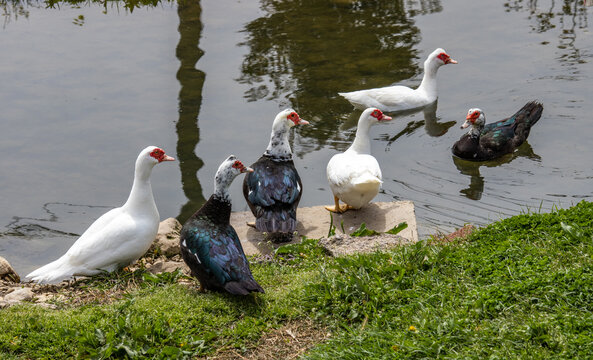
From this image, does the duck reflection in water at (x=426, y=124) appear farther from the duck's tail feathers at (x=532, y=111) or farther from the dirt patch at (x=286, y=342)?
the dirt patch at (x=286, y=342)

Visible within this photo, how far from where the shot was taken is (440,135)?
893cm

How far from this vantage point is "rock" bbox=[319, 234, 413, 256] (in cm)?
541

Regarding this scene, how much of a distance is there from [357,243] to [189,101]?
4.79m

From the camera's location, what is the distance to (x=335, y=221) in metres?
6.80

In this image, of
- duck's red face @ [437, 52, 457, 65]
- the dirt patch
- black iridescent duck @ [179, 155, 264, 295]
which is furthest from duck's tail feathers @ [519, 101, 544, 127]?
the dirt patch

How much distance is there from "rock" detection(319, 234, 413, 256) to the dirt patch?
0.95 metres

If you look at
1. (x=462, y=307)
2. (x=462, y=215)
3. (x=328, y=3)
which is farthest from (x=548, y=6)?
(x=462, y=307)

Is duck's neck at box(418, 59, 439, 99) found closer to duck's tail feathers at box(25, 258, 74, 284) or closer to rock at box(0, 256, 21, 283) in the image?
duck's tail feathers at box(25, 258, 74, 284)

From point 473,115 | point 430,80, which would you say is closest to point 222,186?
point 473,115

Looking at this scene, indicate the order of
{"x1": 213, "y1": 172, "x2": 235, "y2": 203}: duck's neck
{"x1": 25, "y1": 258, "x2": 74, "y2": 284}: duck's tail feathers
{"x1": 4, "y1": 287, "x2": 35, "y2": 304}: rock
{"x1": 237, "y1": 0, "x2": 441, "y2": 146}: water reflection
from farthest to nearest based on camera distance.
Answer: {"x1": 237, "y1": 0, "x2": 441, "y2": 146}: water reflection, {"x1": 25, "y1": 258, "x2": 74, "y2": 284}: duck's tail feathers, {"x1": 213, "y1": 172, "x2": 235, "y2": 203}: duck's neck, {"x1": 4, "y1": 287, "x2": 35, "y2": 304}: rock

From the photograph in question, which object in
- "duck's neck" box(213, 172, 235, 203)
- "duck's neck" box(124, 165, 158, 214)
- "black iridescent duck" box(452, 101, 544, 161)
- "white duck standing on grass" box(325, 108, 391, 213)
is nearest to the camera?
"duck's neck" box(213, 172, 235, 203)

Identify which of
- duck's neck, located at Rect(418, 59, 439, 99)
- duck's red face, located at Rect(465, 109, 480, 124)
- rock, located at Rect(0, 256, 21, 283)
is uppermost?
duck's neck, located at Rect(418, 59, 439, 99)

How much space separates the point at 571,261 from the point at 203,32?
8531 millimetres

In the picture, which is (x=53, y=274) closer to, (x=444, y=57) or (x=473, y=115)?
(x=473, y=115)
